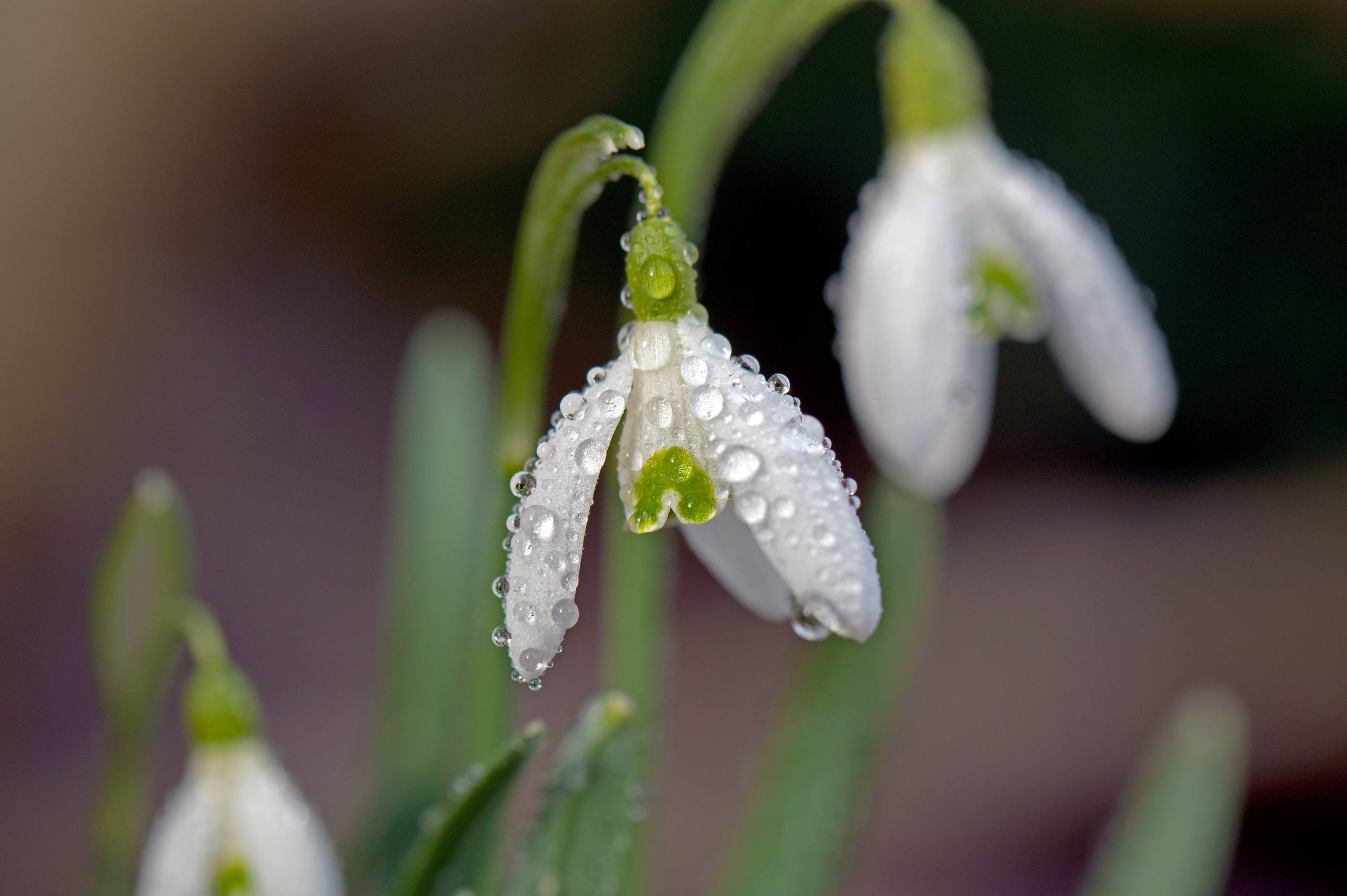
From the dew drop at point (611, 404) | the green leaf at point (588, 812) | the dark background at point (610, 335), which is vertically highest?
the dark background at point (610, 335)

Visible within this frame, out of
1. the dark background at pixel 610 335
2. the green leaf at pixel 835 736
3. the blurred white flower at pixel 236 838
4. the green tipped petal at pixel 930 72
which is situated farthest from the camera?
the dark background at pixel 610 335

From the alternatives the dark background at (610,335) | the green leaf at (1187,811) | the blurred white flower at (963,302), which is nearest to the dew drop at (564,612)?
the blurred white flower at (963,302)

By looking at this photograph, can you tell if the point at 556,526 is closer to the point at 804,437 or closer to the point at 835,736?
the point at 804,437

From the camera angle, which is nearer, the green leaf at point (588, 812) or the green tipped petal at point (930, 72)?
the green leaf at point (588, 812)

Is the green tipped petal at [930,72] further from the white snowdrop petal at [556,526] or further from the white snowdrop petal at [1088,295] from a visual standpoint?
the white snowdrop petal at [556,526]

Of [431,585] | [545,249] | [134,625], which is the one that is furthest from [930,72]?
[134,625]

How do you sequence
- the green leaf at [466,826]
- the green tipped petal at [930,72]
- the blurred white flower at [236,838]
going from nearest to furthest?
the green leaf at [466,826] → the blurred white flower at [236,838] → the green tipped petal at [930,72]

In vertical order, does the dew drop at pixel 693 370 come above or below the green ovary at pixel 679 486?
above

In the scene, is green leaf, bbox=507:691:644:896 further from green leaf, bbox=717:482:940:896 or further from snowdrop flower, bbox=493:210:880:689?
green leaf, bbox=717:482:940:896
